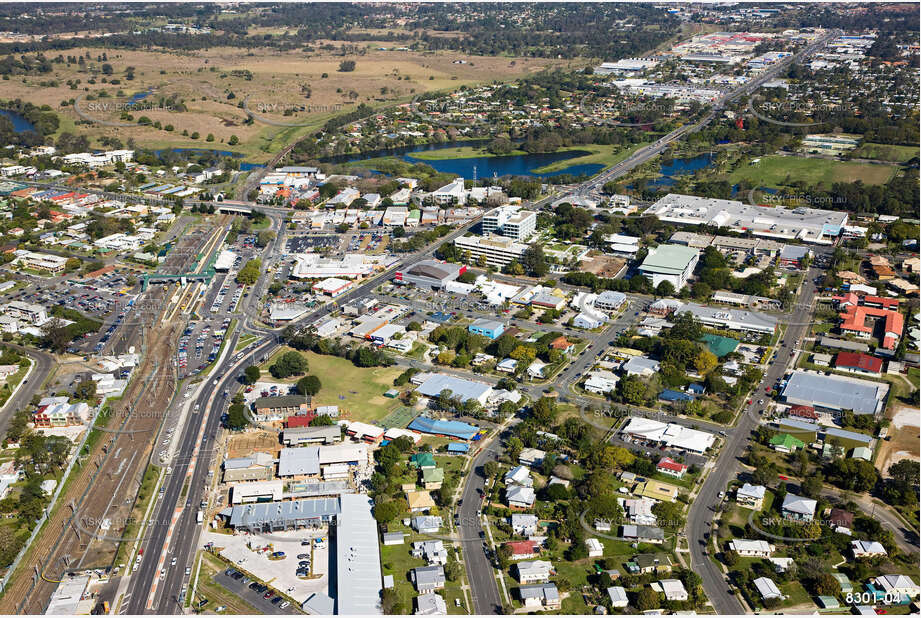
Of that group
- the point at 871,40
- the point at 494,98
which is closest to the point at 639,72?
the point at 494,98

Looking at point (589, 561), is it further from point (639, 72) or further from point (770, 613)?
point (639, 72)

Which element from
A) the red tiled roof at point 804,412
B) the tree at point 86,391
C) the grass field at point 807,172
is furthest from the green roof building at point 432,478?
the grass field at point 807,172

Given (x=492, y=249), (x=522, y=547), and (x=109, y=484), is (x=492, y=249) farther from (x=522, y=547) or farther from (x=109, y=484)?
(x=109, y=484)

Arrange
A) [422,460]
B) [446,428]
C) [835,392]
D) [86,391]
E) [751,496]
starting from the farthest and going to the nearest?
[86,391]
[835,392]
[446,428]
[422,460]
[751,496]

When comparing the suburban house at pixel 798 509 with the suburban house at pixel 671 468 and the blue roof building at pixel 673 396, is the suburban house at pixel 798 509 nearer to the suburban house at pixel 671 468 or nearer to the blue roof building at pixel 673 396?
the suburban house at pixel 671 468

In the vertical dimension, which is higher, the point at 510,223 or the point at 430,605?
the point at 510,223

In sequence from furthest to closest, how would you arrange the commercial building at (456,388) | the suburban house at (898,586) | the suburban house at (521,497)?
1. the commercial building at (456,388)
2. the suburban house at (521,497)
3. the suburban house at (898,586)

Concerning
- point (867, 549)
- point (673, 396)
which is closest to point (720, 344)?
point (673, 396)
